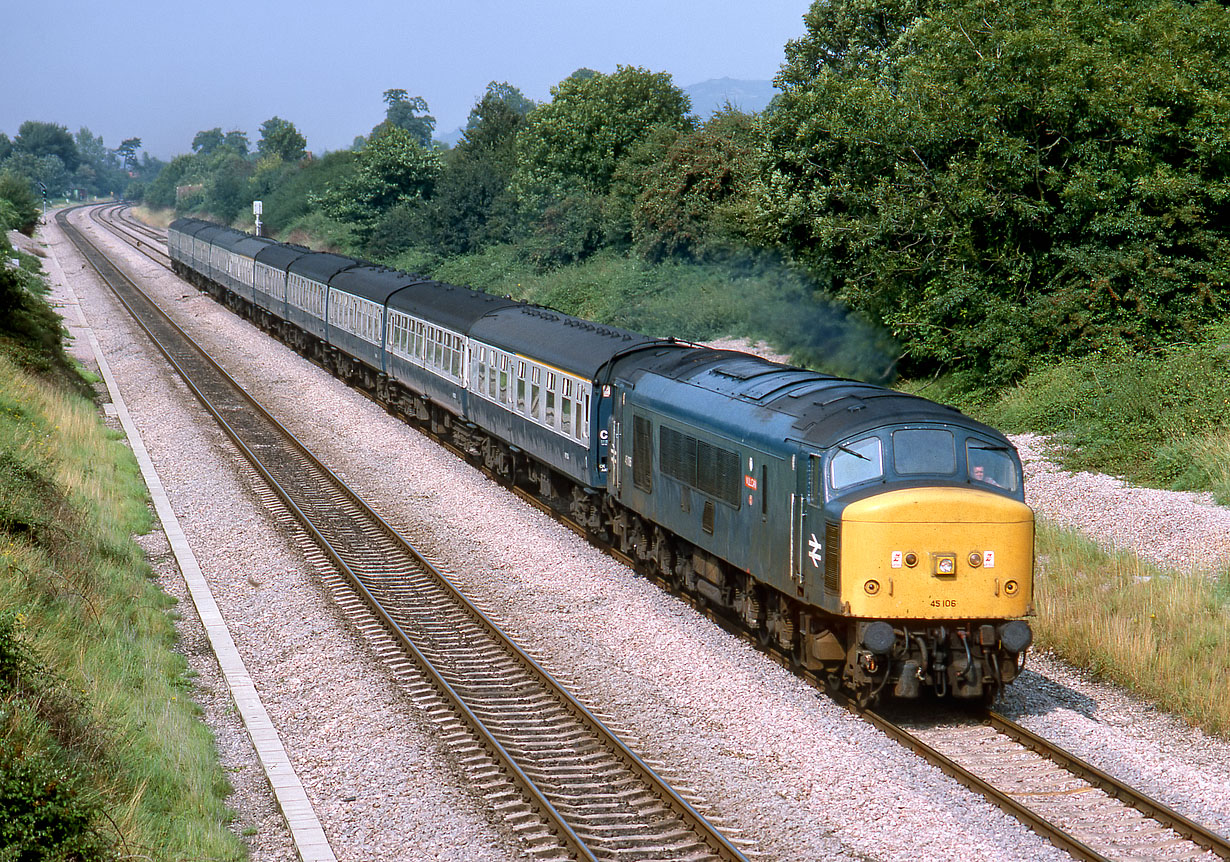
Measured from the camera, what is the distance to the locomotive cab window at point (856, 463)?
1198cm

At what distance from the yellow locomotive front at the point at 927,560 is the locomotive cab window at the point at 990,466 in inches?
0.5

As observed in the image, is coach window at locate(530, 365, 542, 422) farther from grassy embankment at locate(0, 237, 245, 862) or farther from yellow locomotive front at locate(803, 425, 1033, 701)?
yellow locomotive front at locate(803, 425, 1033, 701)

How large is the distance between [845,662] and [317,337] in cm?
2973

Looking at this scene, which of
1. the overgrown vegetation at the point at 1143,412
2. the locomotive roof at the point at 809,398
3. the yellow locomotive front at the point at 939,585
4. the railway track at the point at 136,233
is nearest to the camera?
the yellow locomotive front at the point at 939,585

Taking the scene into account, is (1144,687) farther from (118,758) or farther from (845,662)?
(118,758)

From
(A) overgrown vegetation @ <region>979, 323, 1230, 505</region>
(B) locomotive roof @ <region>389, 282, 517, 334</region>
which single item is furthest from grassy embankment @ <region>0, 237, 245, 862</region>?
(A) overgrown vegetation @ <region>979, 323, 1230, 505</region>

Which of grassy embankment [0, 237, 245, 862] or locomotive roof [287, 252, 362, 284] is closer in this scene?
grassy embankment [0, 237, 245, 862]

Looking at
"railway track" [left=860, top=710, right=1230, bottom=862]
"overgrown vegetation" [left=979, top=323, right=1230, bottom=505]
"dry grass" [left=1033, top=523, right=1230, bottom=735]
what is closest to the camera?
"railway track" [left=860, top=710, right=1230, bottom=862]

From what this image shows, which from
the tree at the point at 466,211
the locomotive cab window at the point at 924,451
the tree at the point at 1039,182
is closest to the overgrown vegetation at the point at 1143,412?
the tree at the point at 1039,182

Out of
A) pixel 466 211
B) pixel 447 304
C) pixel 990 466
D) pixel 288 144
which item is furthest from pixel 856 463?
pixel 288 144

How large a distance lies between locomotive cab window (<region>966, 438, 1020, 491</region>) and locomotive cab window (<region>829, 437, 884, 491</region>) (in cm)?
95

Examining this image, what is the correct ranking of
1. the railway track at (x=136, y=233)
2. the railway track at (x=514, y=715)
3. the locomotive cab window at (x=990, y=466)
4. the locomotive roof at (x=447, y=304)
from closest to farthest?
the railway track at (x=514, y=715), the locomotive cab window at (x=990, y=466), the locomotive roof at (x=447, y=304), the railway track at (x=136, y=233)

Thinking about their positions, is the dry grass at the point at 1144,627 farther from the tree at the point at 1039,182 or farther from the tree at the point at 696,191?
the tree at the point at 696,191

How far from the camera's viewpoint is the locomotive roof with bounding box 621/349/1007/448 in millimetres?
12312
